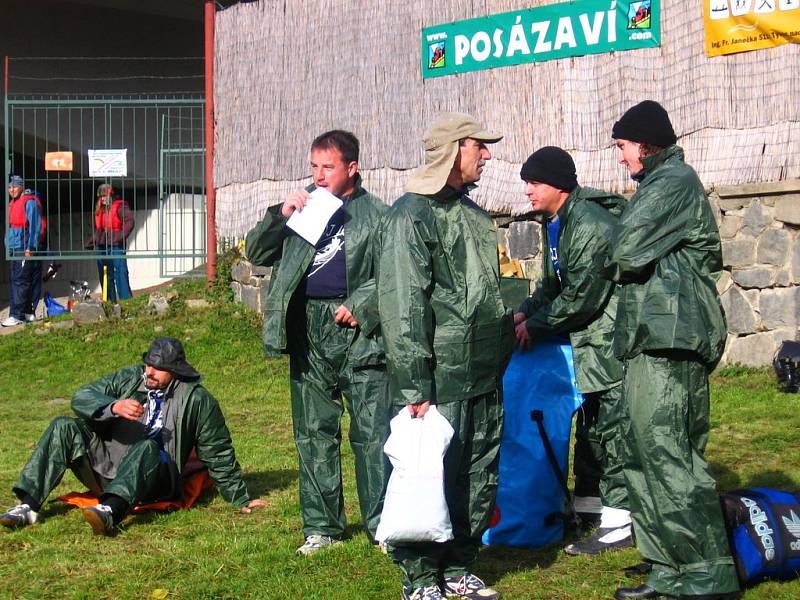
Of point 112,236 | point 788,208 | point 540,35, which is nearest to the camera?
point 788,208

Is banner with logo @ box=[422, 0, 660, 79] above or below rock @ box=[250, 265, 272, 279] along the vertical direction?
above

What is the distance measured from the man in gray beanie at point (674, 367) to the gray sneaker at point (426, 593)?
844 mm

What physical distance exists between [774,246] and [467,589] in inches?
229

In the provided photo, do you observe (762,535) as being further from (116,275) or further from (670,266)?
(116,275)

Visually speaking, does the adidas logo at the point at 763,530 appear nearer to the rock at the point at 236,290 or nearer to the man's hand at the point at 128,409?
the man's hand at the point at 128,409

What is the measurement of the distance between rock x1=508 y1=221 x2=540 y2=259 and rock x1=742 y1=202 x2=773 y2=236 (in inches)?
79.6

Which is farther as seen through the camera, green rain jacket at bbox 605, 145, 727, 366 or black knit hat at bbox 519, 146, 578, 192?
black knit hat at bbox 519, 146, 578, 192

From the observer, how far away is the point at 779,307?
9.57 m

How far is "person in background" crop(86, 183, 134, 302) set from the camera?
575 inches

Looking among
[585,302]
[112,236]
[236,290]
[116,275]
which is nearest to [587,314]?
[585,302]

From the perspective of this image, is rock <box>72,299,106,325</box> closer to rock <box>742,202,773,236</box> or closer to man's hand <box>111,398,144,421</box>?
man's hand <box>111,398,144,421</box>

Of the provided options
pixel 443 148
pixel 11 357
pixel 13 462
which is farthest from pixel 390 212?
pixel 11 357

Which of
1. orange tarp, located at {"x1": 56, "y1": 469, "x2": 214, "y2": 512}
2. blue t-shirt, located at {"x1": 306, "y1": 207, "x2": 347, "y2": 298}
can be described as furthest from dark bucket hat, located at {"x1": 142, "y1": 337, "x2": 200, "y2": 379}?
blue t-shirt, located at {"x1": 306, "y1": 207, "x2": 347, "y2": 298}

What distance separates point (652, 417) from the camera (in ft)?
14.8
